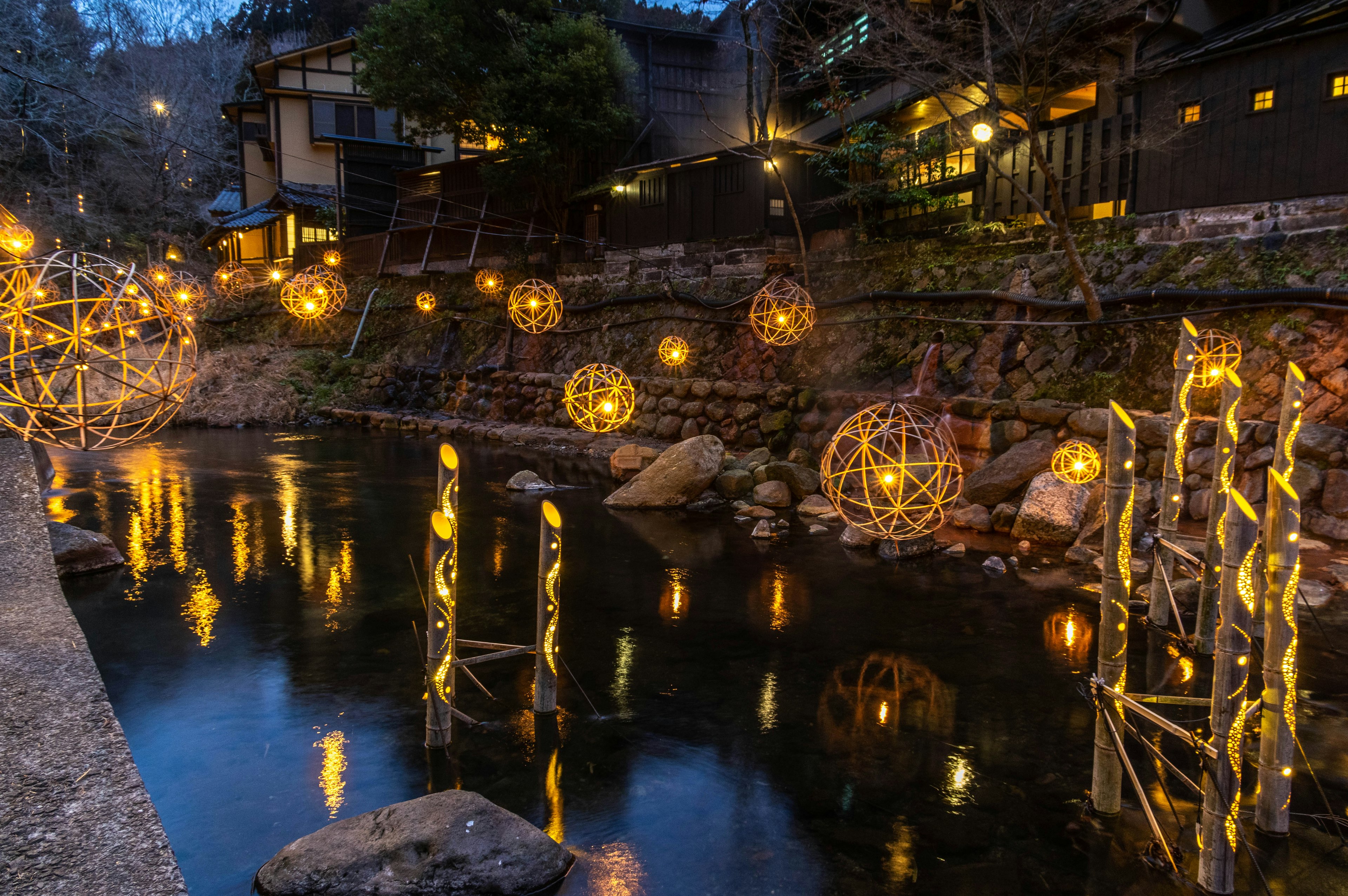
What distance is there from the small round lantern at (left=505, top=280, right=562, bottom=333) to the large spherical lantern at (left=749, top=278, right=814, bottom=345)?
588 cm

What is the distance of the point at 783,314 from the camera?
15203 mm

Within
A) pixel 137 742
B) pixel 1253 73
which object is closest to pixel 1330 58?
pixel 1253 73

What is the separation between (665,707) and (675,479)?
7654mm

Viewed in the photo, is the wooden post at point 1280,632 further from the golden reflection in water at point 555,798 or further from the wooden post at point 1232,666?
the golden reflection in water at point 555,798

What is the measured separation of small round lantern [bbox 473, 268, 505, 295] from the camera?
24906 millimetres

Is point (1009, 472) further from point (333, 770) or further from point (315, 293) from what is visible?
point (315, 293)

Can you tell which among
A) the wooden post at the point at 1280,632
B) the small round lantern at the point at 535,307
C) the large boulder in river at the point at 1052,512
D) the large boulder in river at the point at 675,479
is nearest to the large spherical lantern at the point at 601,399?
the large boulder in river at the point at 675,479

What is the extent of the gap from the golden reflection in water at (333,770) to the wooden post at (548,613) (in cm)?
136

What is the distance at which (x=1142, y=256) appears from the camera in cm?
1270

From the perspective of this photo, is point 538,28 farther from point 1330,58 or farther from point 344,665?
point 344,665

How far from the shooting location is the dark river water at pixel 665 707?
4.51 m

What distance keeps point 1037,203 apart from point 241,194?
36390mm

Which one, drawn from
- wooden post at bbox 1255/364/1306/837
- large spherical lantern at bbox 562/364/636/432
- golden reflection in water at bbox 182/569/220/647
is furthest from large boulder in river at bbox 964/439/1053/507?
golden reflection in water at bbox 182/569/220/647

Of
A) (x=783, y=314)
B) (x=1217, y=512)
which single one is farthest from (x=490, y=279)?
(x=1217, y=512)
